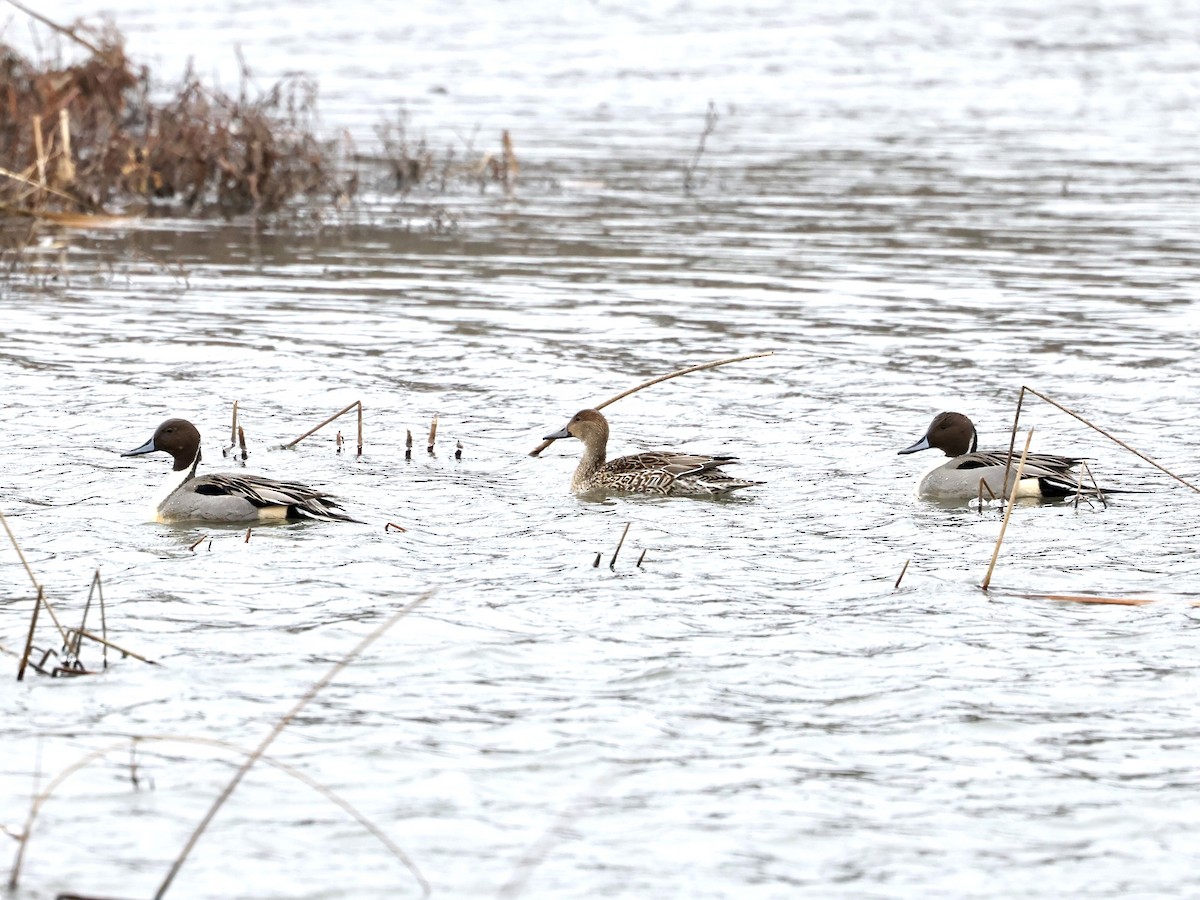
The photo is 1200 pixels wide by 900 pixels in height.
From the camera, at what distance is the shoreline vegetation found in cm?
1923

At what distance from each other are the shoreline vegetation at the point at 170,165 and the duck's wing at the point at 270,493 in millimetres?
9673

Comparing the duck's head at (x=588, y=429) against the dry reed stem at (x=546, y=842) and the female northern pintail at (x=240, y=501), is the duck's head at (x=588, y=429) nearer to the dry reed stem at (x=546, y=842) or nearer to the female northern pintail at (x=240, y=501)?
the female northern pintail at (x=240, y=501)

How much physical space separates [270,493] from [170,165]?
12.6 metres

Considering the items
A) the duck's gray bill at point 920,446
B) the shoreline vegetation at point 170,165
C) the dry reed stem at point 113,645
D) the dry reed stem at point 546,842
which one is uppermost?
the shoreline vegetation at point 170,165

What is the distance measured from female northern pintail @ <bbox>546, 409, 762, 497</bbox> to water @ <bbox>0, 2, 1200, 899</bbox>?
17 cm

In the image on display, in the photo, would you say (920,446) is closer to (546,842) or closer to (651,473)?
(651,473)

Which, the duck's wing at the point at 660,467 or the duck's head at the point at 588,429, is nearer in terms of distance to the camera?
the duck's wing at the point at 660,467

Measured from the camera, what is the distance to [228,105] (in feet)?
66.9

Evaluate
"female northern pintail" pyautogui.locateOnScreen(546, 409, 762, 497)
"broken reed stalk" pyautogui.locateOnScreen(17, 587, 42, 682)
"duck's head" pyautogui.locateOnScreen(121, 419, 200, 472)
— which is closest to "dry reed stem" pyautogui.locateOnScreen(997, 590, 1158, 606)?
"female northern pintail" pyautogui.locateOnScreen(546, 409, 762, 497)

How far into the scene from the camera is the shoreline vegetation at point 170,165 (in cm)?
1923

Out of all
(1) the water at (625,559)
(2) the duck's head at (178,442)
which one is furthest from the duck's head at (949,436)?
(2) the duck's head at (178,442)

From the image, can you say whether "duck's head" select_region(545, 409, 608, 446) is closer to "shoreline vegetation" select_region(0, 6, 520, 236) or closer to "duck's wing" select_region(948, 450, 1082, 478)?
"duck's wing" select_region(948, 450, 1082, 478)

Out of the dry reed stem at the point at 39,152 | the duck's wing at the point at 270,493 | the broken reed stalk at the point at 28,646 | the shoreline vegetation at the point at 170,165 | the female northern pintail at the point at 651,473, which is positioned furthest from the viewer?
the shoreline vegetation at the point at 170,165

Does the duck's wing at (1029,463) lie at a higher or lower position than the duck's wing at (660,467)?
higher
